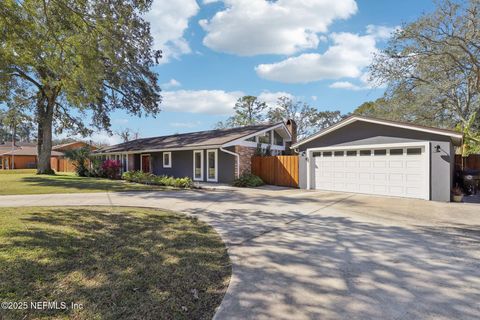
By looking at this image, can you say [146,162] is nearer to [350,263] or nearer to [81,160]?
[81,160]

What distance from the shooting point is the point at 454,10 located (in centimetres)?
1603

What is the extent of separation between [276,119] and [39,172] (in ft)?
93.8

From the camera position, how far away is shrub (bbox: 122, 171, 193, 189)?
14191 mm

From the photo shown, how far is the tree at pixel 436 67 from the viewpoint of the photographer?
16.1 meters

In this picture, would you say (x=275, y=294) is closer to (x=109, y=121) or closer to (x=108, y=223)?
(x=108, y=223)

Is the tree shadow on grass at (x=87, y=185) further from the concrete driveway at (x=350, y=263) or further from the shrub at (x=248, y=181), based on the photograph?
the concrete driveway at (x=350, y=263)

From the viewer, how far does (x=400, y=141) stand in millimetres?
11328

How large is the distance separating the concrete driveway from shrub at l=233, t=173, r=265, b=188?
23.0 feet

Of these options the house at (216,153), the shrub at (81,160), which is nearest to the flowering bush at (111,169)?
the house at (216,153)

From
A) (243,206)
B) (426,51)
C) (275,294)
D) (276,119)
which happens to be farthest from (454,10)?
(276,119)

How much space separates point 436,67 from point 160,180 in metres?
19.3

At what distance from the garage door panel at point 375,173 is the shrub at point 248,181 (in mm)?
3274

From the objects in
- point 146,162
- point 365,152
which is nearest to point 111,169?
point 146,162

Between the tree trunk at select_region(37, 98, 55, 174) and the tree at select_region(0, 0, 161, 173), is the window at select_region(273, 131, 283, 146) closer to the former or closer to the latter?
the tree at select_region(0, 0, 161, 173)
